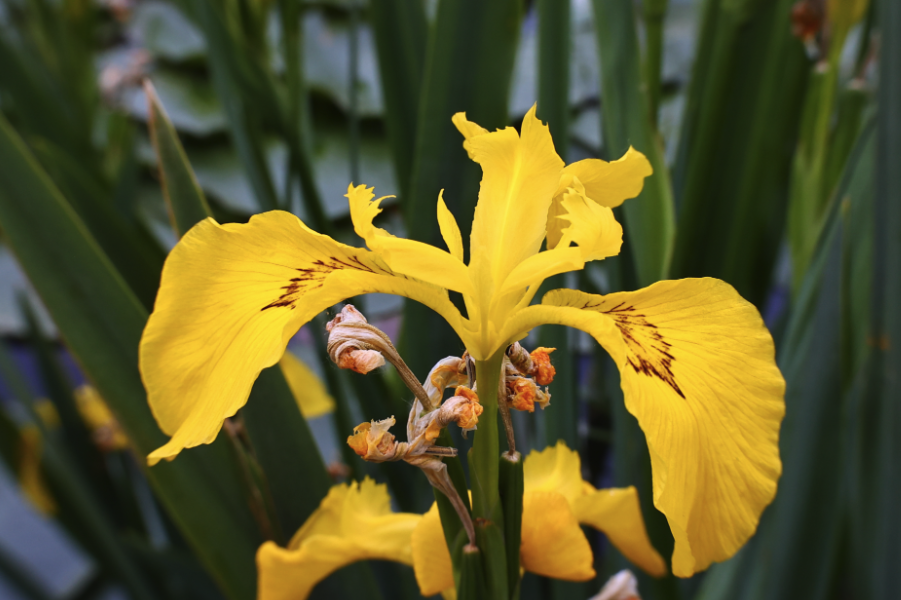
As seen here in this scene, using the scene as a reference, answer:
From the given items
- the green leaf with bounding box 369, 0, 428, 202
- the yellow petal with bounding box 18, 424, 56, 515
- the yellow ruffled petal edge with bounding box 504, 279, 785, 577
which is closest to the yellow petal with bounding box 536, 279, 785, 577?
the yellow ruffled petal edge with bounding box 504, 279, 785, 577

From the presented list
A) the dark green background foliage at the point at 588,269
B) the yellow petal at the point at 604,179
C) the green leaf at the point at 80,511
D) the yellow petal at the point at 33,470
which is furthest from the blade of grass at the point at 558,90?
the yellow petal at the point at 33,470

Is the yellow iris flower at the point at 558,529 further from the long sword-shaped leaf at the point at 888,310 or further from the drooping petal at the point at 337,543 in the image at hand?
the long sword-shaped leaf at the point at 888,310

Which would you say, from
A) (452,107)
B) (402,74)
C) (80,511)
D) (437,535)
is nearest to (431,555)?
(437,535)

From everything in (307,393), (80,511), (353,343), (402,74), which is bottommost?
(80,511)

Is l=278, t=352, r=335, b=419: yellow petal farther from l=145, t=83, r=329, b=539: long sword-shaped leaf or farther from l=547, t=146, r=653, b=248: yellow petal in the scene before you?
l=547, t=146, r=653, b=248: yellow petal

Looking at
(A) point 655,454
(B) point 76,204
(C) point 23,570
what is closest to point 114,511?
(C) point 23,570

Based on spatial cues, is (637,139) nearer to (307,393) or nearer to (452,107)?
(452,107)
